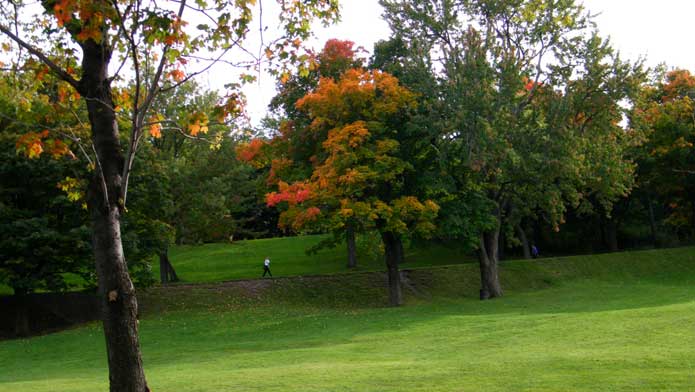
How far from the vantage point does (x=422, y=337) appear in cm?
1986

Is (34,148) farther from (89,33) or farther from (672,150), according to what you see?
(672,150)

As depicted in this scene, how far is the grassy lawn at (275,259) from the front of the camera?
162 ft

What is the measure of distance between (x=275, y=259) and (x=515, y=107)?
1140 inches

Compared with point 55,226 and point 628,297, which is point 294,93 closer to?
point 55,226

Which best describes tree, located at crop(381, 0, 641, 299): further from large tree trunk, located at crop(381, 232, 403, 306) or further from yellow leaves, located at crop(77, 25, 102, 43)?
yellow leaves, located at crop(77, 25, 102, 43)

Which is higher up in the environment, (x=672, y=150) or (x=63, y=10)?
(x=672, y=150)

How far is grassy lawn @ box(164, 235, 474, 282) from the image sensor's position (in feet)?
162

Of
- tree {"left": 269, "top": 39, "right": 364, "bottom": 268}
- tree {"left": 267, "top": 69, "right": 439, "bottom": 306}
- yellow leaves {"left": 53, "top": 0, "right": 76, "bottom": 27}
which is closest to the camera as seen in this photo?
yellow leaves {"left": 53, "top": 0, "right": 76, "bottom": 27}

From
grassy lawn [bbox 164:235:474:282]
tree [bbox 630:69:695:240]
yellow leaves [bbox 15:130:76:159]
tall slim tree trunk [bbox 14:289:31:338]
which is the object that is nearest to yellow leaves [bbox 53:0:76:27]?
yellow leaves [bbox 15:130:76:159]

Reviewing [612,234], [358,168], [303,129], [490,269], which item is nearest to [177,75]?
[358,168]

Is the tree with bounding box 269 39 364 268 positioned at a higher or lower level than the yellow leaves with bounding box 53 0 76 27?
higher

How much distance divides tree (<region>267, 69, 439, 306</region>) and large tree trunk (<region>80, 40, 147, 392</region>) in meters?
20.9

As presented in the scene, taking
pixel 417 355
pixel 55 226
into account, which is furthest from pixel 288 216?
pixel 417 355

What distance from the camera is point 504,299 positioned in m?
33.2
